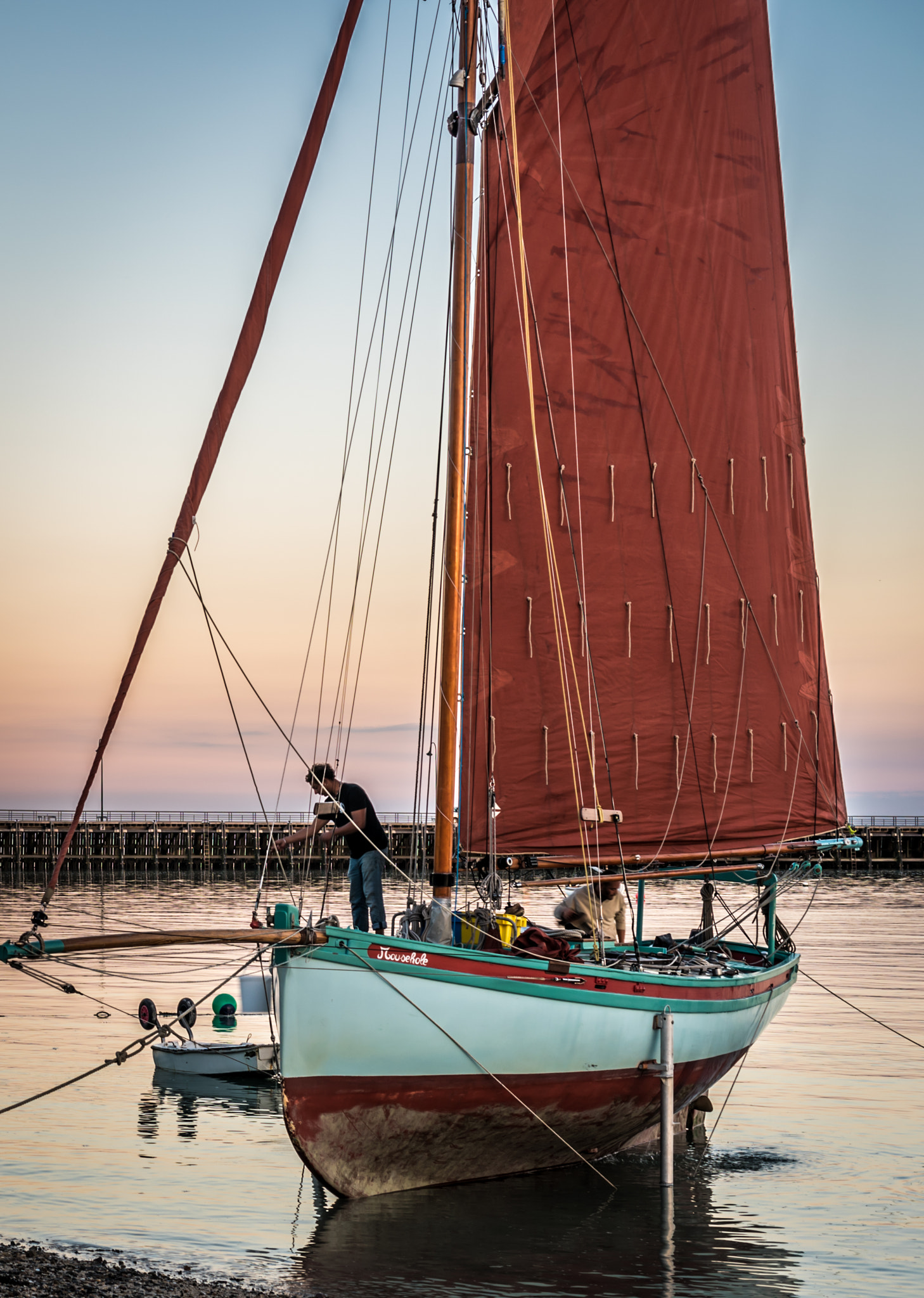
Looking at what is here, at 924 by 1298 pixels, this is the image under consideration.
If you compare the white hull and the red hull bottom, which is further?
the white hull

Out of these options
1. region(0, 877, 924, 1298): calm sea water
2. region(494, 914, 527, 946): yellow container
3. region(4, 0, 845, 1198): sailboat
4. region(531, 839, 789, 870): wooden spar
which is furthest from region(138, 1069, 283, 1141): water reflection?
region(531, 839, 789, 870): wooden spar

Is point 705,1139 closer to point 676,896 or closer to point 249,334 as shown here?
point 249,334

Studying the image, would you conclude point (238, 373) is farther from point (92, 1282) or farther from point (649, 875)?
point (649, 875)

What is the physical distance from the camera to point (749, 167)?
17.5m

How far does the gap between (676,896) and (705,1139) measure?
47.3m

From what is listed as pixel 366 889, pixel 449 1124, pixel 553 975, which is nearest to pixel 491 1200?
pixel 449 1124

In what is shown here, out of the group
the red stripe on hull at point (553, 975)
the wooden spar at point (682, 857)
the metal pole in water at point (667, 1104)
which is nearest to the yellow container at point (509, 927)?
the red stripe on hull at point (553, 975)

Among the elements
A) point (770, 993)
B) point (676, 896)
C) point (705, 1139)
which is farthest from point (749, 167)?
point (676, 896)

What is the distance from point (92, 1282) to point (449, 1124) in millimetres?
3145

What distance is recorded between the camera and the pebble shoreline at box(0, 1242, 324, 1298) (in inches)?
292

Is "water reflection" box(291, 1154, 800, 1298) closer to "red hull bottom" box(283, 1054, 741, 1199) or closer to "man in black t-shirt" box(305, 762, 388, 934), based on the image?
"red hull bottom" box(283, 1054, 741, 1199)

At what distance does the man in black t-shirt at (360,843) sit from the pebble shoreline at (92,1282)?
400 centimetres

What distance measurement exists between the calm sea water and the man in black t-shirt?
5.79 feet

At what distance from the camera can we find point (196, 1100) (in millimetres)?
14219
